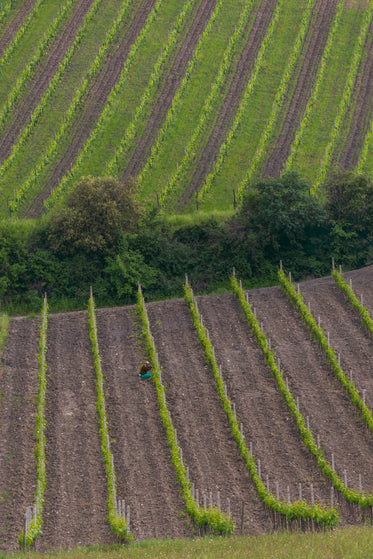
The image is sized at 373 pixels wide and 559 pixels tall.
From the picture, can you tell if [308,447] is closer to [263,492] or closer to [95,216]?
[263,492]

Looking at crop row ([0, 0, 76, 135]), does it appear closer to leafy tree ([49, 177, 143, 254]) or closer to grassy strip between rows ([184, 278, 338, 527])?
leafy tree ([49, 177, 143, 254])

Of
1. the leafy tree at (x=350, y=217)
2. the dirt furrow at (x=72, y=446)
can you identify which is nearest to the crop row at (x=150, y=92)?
the leafy tree at (x=350, y=217)

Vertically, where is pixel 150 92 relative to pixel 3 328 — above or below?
above

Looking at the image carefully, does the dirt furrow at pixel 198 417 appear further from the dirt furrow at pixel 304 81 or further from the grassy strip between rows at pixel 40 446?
the dirt furrow at pixel 304 81

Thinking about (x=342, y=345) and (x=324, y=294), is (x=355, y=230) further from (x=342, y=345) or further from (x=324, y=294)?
(x=342, y=345)

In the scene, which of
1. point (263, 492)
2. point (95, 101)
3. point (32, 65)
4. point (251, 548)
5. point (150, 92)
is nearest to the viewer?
point (251, 548)

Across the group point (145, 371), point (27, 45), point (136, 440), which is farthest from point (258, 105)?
point (136, 440)
